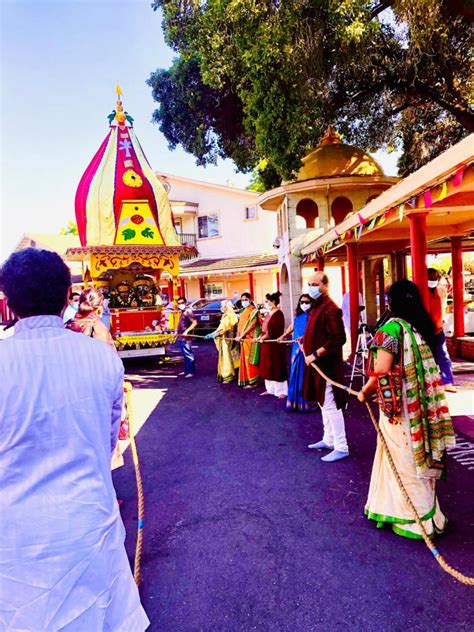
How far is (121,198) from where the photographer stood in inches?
516

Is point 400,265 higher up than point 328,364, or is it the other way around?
point 400,265

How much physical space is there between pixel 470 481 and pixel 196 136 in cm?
1287

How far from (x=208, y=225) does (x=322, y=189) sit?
13979mm

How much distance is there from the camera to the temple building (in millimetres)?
14289

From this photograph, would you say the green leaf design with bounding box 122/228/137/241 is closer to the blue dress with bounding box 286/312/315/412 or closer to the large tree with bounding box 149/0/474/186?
the large tree with bounding box 149/0/474/186

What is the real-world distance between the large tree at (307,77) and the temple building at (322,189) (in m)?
0.88

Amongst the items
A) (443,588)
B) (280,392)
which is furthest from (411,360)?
(280,392)

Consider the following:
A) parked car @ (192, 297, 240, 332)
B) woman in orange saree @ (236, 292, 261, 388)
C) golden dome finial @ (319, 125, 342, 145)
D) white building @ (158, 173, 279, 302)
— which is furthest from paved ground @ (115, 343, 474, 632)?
white building @ (158, 173, 279, 302)

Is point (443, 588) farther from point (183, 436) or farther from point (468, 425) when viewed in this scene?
point (183, 436)

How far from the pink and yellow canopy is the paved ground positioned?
8191mm

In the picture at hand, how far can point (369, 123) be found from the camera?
15.3m

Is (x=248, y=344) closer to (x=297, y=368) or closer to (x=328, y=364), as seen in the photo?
(x=297, y=368)

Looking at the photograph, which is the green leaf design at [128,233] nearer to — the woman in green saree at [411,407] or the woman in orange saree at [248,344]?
the woman in orange saree at [248,344]

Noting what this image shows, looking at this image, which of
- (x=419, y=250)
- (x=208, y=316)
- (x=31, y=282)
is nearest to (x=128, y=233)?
(x=208, y=316)
